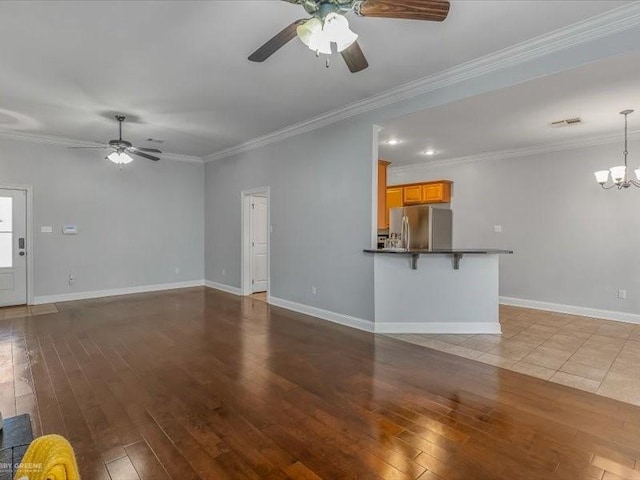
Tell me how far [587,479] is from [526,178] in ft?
17.0

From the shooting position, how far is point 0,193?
18.4ft

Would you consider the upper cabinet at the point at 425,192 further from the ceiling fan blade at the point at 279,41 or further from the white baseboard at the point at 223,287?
the ceiling fan blade at the point at 279,41

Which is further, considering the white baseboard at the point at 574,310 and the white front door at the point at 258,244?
the white front door at the point at 258,244

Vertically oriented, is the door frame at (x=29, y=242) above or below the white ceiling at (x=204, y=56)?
below

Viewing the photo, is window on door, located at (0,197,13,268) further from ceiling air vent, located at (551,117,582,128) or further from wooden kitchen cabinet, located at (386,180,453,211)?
ceiling air vent, located at (551,117,582,128)

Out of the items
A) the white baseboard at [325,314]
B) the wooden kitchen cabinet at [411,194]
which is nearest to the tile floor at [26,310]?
the white baseboard at [325,314]

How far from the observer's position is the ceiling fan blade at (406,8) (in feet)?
6.58

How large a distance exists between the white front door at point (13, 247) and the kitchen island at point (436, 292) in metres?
5.70

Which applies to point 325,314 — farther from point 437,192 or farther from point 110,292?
point 110,292

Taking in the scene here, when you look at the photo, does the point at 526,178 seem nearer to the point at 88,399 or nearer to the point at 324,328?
the point at 324,328

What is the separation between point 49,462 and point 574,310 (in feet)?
21.4

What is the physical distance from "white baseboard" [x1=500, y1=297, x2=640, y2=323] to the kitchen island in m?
2.06

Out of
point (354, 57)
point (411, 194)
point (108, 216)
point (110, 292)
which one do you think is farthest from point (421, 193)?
→ point (110, 292)

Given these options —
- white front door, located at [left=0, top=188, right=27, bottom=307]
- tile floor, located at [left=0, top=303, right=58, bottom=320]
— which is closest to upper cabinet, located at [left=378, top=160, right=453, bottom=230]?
tile floor, located at [left=0, top=303, right=58, bottom=320]
